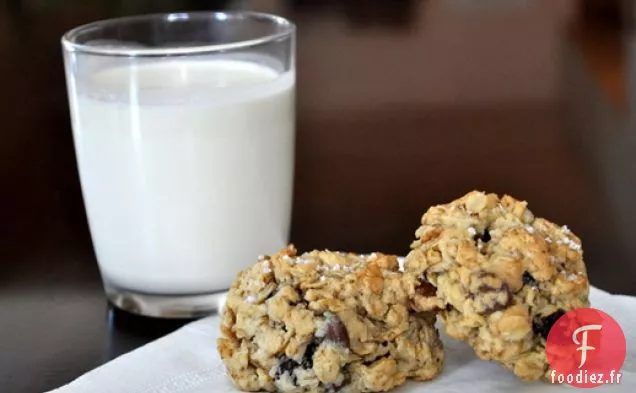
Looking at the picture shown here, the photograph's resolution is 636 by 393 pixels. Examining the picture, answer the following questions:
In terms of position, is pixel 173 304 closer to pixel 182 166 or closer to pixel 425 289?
pixel 182 166

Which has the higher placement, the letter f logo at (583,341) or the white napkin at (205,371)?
the letter f logo at (583,341)

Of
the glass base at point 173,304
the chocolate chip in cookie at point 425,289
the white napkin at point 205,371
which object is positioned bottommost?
the glass base at point 173,304

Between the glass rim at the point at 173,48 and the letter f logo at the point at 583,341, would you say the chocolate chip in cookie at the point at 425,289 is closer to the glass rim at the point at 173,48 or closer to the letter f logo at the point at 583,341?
the letter f logo at the point at 583,341

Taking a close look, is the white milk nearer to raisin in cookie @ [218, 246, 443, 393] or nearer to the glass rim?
the glass rim

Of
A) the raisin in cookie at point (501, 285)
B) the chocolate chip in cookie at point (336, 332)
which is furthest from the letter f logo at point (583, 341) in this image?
the chocolate chip in cookie at point (336, 332)

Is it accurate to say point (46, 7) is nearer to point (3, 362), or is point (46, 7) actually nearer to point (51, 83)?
point (51, 83)

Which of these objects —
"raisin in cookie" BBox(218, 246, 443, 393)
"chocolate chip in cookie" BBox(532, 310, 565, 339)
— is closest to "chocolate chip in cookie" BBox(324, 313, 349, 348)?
"raisin in cookie" BBox(218, 246, 443, 393)

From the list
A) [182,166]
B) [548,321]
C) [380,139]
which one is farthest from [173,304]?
[380,139]
